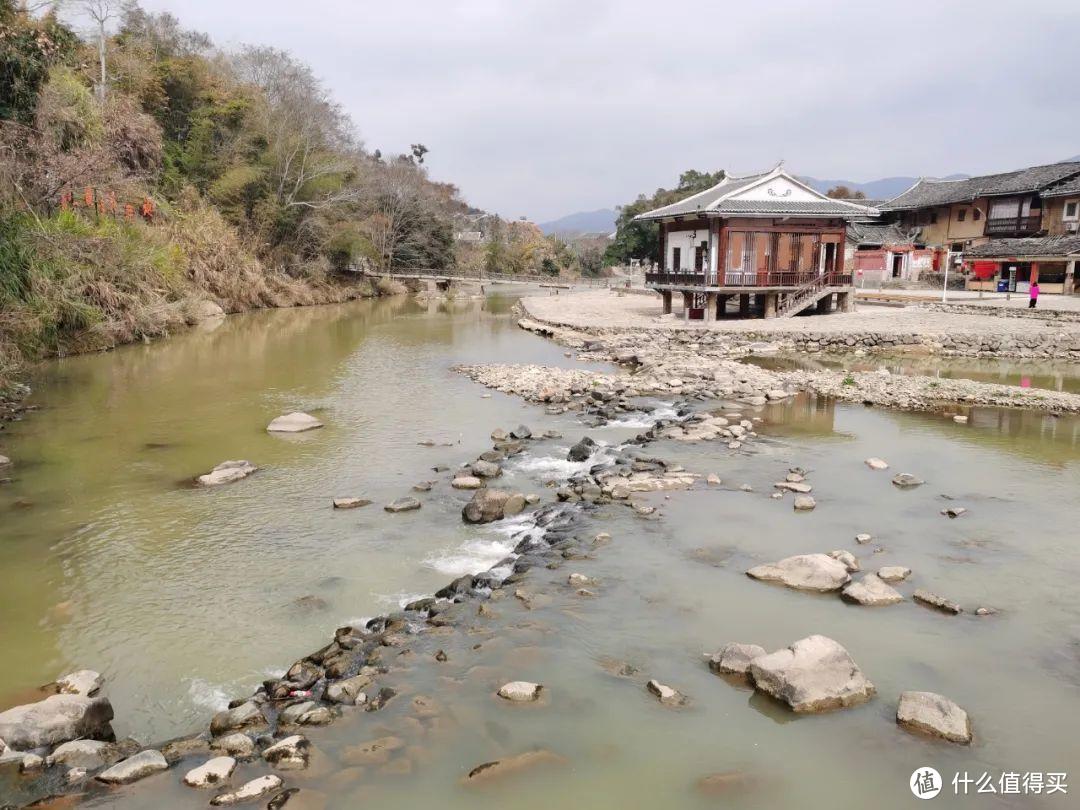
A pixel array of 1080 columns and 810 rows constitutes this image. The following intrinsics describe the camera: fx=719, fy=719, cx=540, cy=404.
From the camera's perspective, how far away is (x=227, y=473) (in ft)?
39.2

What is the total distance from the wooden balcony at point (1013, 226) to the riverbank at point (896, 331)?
14.3 m

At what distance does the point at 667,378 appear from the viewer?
64.1 ft

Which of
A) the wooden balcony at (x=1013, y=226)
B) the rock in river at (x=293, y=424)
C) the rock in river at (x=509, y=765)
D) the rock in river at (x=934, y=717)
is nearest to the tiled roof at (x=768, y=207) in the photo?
the rock in river at (x=293, y=424)

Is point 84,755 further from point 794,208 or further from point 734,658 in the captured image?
point 794,208

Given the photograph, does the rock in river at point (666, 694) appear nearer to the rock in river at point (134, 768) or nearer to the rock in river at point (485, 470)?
the rock in river at point (134, 768)

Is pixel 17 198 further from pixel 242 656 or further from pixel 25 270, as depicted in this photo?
pixel 242 656

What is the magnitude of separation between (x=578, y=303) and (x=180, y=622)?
35240 millimetres

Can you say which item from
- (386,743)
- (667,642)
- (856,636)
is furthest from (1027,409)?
(386,743)

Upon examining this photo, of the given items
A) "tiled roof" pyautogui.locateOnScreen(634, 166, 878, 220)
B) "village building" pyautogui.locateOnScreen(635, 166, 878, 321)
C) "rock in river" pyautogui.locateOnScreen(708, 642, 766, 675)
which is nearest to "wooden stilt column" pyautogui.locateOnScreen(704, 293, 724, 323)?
"village building" pyautogui.locateOnScreen(635, 166, 878, 321)

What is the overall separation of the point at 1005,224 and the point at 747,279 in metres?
23.0

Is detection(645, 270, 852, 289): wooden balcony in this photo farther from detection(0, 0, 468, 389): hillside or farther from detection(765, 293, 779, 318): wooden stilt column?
detection(0, 0, 468, 389): hillside

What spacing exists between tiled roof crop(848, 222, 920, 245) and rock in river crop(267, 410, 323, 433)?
39.6 m

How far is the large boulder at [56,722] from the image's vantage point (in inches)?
216

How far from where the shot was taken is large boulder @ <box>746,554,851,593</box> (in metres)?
8.13
